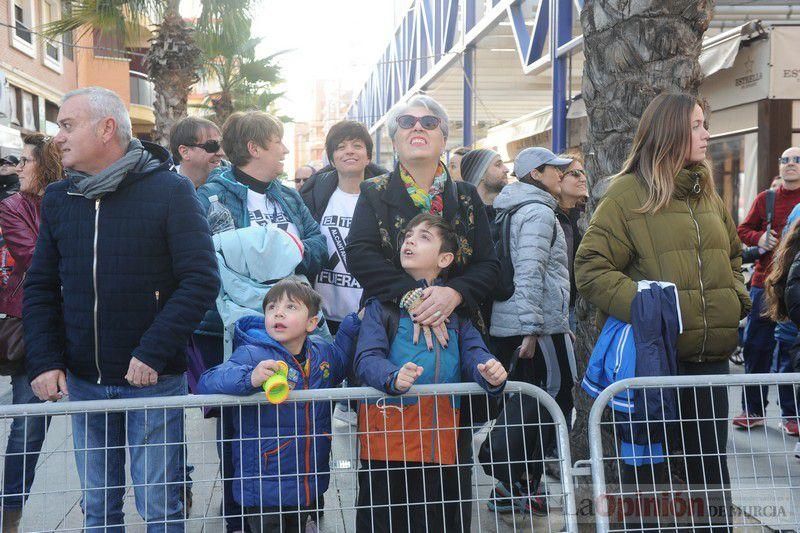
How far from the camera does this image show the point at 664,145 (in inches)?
133

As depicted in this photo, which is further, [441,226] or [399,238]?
[399,238]

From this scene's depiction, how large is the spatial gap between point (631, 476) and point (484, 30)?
13.1m

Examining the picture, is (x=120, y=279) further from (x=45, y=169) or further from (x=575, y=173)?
(x=575, y=173)

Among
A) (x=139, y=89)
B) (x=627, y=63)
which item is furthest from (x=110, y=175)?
(x=139, y=89)

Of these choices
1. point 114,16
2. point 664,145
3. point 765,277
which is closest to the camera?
point 664,145

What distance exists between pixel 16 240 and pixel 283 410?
1.90m

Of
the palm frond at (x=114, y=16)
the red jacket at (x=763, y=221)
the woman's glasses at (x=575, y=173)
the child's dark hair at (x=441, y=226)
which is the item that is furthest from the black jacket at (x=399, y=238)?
the palm frond at (x=114, y=16)

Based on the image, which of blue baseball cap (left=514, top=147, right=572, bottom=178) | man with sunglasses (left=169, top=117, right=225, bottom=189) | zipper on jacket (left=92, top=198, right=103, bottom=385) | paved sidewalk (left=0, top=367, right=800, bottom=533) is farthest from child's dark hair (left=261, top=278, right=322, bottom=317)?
blue baseball cap (left=514, top=147, right=572, bottom=178)

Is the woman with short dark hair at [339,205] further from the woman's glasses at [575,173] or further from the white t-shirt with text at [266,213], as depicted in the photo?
the woman's glasses at [575,173]

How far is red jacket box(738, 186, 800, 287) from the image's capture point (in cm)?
676

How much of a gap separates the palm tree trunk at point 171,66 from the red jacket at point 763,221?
902 centimetres

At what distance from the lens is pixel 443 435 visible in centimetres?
317

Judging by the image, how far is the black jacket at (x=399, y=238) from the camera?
3.37 meters

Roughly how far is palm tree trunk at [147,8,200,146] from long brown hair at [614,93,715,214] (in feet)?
35.2
